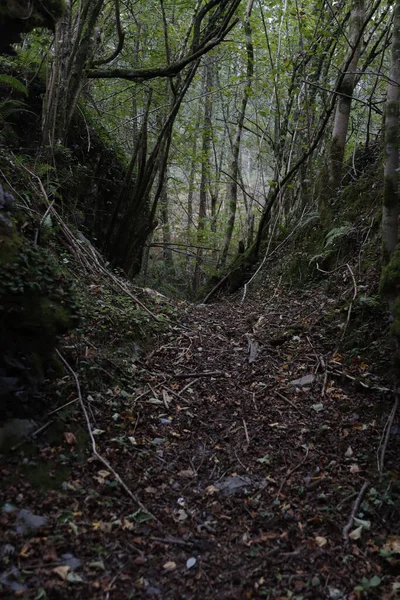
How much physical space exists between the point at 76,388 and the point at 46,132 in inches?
166

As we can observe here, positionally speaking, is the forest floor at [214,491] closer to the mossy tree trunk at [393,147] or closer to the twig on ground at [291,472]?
the twig on ground at [291,472]

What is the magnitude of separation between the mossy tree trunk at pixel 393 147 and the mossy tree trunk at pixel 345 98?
8.67 feet

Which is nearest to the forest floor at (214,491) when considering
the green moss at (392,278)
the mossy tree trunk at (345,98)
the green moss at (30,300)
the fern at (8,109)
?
the green moss at (30,300)

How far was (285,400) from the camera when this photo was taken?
4.20 meters

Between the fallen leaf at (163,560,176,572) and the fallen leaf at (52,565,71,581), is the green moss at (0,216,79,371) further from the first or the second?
the fallen leaf at (163,560,176,572)

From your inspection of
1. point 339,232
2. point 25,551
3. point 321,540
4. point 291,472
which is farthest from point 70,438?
point 339,232

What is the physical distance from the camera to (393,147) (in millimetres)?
4148

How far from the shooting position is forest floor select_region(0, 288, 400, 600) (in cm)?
235

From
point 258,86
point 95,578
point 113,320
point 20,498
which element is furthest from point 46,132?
point 258,86

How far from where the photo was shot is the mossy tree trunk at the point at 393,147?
410cm

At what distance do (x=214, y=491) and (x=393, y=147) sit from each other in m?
3.55

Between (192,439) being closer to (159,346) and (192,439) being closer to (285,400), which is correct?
(285,400)

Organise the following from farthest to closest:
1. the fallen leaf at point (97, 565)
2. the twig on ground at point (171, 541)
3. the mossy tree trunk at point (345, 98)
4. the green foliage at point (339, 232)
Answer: the mossy tree trunk at point (345, 98) < the green foliage at point (339, 232) < the twig on ground at point (171, 541) < the fallen leaf at point (97, 565)

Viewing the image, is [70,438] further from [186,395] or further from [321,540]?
[321,540]
